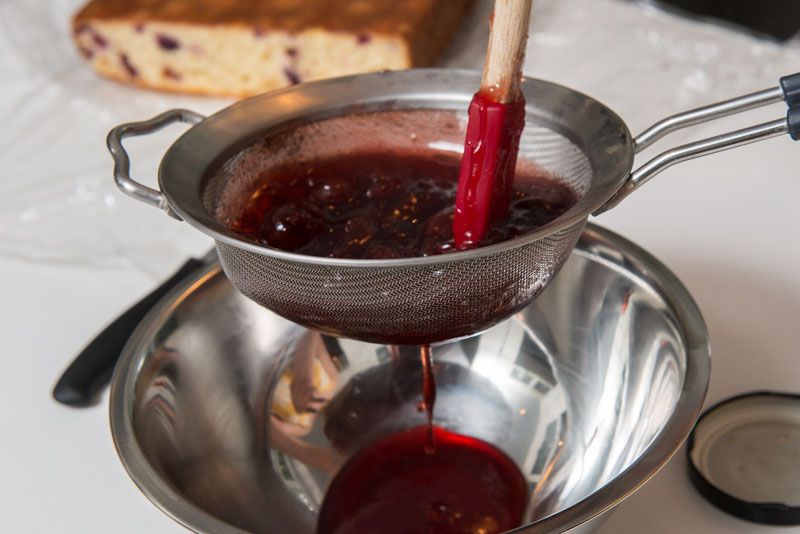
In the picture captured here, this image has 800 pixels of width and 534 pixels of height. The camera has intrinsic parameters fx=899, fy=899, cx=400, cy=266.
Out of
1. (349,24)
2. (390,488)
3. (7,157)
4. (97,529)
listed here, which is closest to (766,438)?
(390,488)

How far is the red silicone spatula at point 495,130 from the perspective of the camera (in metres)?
0.59

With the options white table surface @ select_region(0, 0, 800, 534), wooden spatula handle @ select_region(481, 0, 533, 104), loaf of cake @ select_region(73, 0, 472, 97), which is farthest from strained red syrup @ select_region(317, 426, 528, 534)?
loaf of cake @ select_region(73, 0, 472, 97)

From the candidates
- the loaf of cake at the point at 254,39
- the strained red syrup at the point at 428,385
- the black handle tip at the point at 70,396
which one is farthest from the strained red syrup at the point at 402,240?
the loaf of cake at the point at 254,39

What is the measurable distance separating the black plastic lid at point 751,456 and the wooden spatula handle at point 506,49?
329 millimetres

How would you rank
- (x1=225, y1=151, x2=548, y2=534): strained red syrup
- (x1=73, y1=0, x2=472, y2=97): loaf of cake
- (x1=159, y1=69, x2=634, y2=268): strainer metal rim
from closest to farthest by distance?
(x1=159, y1=69, x2=634, y2=268): strainer metal rim < (x1=225, y1=151, x2=548, y2=534): strained red syrup < (x1=73, y1=0, x2=472, y2=97): loaf of cake

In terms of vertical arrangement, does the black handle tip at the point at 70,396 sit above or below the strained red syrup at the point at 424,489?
below

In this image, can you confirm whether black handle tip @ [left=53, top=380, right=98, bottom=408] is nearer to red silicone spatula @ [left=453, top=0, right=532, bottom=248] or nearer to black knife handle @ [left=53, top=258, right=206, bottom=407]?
black knife handle @ [left=53, top=258, right=206, bottom=407]

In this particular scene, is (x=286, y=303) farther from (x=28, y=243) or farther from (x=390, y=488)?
(x=28, y=243)

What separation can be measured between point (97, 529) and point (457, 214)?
406 millimetres

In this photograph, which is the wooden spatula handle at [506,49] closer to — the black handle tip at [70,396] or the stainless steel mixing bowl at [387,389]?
the stainless steel mixing bowl at [387,389]

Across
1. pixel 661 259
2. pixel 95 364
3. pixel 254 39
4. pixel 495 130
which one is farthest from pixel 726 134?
pixel 254 39

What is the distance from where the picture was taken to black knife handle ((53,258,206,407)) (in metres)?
0.86

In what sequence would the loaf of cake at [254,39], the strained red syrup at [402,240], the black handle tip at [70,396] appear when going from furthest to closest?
1. the loaf of cake at [254,39]
2. the black handle tip at [70,396]
3. the strained red syrup at [402,240]

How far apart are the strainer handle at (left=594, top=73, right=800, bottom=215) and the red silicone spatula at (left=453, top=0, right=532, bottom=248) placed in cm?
8
